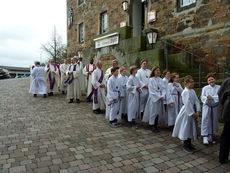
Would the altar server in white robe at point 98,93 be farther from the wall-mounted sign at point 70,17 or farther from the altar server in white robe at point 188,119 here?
the wall-mounted sign at point 70,17

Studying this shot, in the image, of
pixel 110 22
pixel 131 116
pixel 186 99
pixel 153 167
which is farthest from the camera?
pixel 110 22

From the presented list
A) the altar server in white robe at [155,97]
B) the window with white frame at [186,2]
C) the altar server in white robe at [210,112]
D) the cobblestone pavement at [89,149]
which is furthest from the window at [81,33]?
the altar server in white robe at [210,112]

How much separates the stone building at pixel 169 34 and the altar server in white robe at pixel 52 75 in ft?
8.71

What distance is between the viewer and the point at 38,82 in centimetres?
1062

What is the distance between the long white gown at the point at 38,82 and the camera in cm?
1054

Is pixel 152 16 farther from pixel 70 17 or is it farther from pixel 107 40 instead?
pixel 70 17

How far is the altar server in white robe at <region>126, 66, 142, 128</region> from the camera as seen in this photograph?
5.80 metres

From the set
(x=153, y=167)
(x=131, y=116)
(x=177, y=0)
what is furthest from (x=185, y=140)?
(x=177, y=0)

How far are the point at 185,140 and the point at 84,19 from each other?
54.6ft

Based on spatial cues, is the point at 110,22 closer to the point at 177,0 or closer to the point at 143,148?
the point at 177,0

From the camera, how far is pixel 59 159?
362 centimetres

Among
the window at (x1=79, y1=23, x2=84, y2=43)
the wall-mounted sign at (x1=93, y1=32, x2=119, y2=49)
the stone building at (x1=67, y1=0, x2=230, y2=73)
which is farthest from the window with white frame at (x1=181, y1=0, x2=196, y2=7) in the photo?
the window at (x1=79, y1=23, x2=84, y2=43)

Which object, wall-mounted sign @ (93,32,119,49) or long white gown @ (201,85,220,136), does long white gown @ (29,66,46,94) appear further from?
long white gown @ (201,85,220,136)

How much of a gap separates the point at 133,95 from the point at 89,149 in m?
2.31
